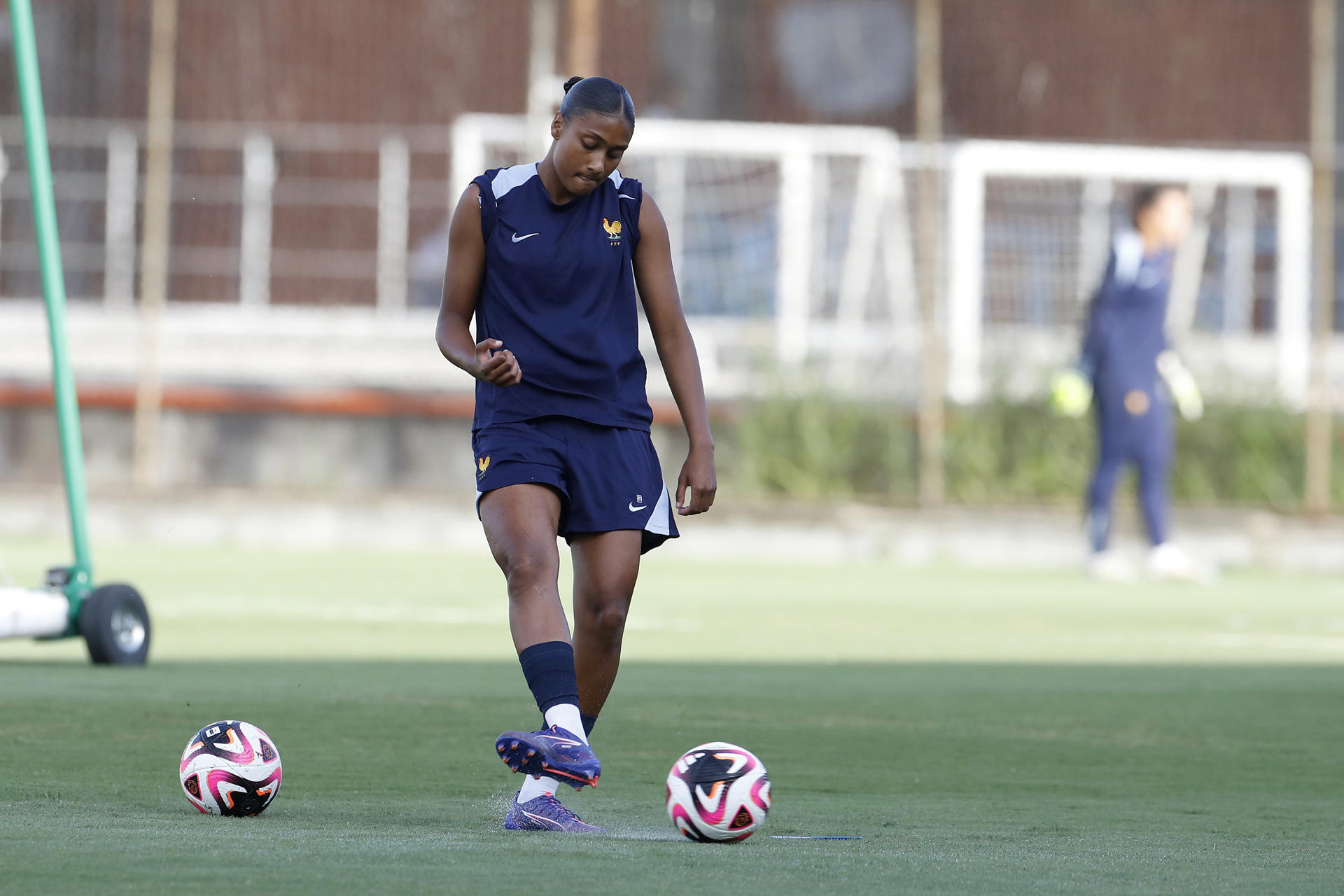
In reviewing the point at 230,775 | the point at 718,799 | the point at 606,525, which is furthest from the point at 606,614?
the point at 230,775

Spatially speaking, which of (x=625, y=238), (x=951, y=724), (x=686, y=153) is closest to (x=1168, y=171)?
(x=686, y=153)

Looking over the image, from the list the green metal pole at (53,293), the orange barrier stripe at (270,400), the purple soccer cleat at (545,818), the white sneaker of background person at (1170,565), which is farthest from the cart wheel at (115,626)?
the orange barrier stripe at (270,400)

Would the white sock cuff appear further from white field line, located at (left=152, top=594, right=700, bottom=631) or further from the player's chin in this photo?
white field line, located at (left=152, top=594, right=700, bottom=631)

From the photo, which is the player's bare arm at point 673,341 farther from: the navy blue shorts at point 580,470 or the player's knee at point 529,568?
the player's knee at point 529,568

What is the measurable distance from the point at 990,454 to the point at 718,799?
1291 cm

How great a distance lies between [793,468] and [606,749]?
36.8ft

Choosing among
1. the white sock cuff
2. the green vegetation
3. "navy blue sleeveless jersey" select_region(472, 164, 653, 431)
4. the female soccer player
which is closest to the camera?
the white sock cuff

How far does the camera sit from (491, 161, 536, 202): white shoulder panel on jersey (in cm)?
520

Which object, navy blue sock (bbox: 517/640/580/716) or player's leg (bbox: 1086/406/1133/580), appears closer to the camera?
navy blue sock (bbox: 517/640/580/716)

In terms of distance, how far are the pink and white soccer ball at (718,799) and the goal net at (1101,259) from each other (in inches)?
517

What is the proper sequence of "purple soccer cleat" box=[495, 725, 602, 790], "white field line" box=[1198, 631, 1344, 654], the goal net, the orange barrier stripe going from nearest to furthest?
"purple soccer cleat" box=[495, 725, 602, 790] < "white field line" box=[1198, 631, 1344, 654] < the orange barrier stripe < the goal net

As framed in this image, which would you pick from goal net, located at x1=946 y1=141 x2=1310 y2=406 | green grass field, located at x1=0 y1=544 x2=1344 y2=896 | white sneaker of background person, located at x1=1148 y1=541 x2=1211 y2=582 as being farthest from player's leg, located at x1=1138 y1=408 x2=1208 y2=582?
goal net, located at x1=946 y1=141 x2=1310 y2=406

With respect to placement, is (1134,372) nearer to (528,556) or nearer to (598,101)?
(598,101)

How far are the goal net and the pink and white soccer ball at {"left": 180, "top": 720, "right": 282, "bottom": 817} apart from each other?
1311 centimetres
